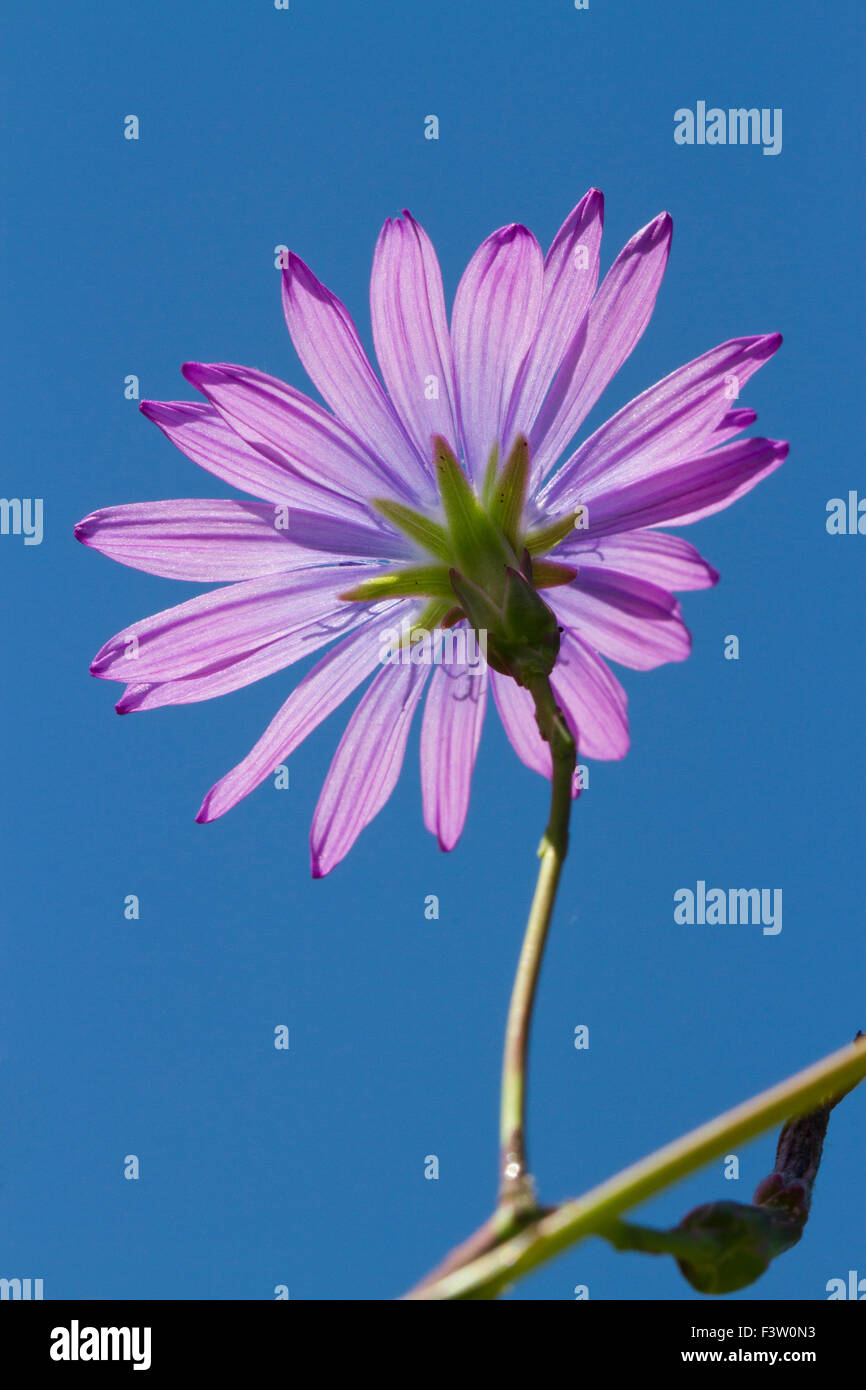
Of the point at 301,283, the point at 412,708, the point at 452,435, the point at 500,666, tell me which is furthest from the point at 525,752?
the point at 301,283

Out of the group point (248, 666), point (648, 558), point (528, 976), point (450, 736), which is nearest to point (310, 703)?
point (248, 666)

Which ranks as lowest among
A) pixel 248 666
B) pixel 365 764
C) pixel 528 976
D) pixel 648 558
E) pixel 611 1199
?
pixel 611 1199

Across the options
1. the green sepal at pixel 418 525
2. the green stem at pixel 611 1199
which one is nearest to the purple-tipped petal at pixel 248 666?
the green sepal at pixel 418 525

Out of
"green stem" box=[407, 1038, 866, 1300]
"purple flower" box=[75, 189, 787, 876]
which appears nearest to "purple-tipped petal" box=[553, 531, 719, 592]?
"purple flower" box=[75, 189, 787, 876]

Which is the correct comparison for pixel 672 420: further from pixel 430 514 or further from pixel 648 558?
pixel 430 514

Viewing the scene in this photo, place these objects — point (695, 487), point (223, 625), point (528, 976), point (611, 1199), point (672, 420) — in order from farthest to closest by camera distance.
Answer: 1. point (223, 625)
2. point (672, 420)
3. point (695, 487)
4. point (528, 976)
5. point (611, 1199)
